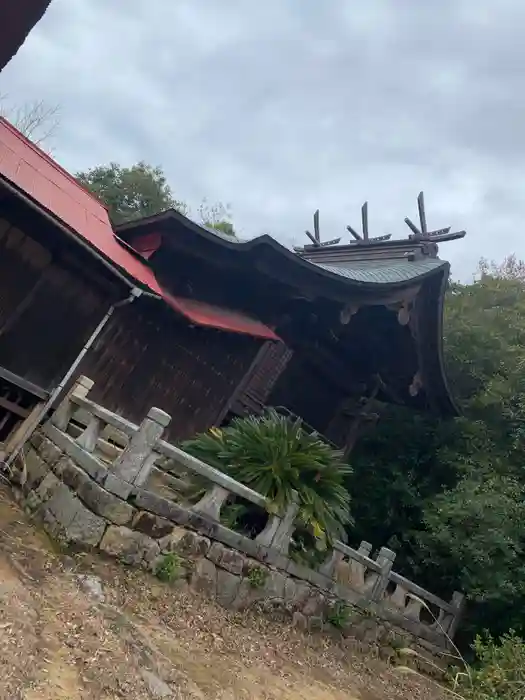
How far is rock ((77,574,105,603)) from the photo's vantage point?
571 centimetres

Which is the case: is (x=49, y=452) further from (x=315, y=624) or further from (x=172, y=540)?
(x=315, y=624)

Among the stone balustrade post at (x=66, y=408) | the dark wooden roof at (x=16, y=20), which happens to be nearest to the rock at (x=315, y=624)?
the stone balustrade post at (x=66, y=408)

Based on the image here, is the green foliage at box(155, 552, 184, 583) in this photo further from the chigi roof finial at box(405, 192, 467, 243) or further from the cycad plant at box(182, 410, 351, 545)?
the chigi roof finial at box(405, 192, 467, 243)

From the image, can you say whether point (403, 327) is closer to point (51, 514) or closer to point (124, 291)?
point (124, 291)

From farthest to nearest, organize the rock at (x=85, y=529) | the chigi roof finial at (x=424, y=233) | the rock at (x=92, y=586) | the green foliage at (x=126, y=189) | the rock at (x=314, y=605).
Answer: the green foliage at (x=126, y=189)
the chigi roof finial at (x=424, y=233)
the rock at (x=314, y=605)
the rock at (x=85, y=529)
the rock at (x=92, y=586)

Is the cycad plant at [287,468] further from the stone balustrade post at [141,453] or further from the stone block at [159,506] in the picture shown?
the stone balustrade post at [141,453]

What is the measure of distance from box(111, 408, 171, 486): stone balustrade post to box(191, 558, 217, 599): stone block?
122 cm

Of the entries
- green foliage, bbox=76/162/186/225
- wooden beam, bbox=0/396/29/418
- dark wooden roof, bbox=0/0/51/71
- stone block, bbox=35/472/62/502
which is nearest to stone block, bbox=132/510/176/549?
stone block, bbox=35/472/62/502

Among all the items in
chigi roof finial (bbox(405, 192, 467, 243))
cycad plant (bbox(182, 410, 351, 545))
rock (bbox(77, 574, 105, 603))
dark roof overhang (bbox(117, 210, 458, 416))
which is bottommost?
rock (bbox(77, 574, 105, 603))

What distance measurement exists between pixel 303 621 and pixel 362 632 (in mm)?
1306

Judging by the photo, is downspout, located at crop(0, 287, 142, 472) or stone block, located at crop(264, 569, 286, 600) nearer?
stone block, located at crop(264, 569, 286, 600)

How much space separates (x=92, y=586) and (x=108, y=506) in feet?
2.95

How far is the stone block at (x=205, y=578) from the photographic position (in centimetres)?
685

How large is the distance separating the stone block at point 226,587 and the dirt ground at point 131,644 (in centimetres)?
22
